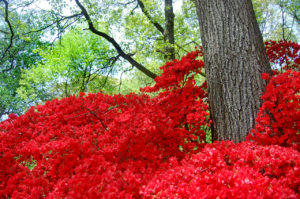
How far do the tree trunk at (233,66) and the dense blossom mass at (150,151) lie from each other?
0.16 metres

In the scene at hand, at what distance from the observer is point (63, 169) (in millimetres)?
1822

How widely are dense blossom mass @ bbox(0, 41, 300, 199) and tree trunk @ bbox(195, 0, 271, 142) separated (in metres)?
0.16

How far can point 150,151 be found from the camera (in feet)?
7.18

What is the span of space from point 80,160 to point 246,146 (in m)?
1.50

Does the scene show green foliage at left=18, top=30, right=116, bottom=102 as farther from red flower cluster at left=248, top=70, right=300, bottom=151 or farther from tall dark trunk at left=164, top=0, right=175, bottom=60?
red flower cluster at left=248, top=70, right=300, bottom=151

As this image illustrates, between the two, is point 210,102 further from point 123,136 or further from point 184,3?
point 184,3

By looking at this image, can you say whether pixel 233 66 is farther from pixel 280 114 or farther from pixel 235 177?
pixel 235 177

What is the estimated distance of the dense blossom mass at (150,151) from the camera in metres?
1.40

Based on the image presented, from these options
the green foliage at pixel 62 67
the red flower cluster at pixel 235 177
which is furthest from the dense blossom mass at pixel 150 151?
the green foliage at pixel 62 67

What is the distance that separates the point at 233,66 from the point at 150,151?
134cm

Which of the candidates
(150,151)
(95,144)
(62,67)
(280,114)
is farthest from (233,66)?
(62,67)

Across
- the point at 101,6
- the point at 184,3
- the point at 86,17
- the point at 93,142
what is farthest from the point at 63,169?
the point at 184,3

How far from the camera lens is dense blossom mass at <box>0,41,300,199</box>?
4.60 feet

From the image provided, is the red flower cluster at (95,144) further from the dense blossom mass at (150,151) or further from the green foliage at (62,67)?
the green foliage at (62,67)
